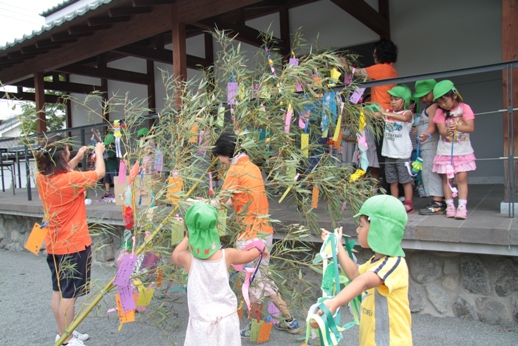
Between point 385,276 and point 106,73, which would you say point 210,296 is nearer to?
point 385,276

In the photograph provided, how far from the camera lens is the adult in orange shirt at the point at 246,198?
9.32ft

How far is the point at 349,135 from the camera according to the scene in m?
4.39

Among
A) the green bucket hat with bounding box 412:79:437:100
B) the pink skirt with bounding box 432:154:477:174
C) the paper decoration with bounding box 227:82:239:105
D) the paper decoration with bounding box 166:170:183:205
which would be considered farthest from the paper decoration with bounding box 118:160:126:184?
the green bucket hat with bounding box 412:79:437:100

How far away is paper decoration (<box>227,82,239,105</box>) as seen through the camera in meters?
3.31

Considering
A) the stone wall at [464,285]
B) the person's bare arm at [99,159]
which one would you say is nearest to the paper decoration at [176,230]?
the stone wall at [464,285]

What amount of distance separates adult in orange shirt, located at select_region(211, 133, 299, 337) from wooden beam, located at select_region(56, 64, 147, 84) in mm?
6540

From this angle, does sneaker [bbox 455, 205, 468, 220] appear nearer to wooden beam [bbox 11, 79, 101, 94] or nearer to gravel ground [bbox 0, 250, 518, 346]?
gravel ground [bbox 0, 250, 518, 346]

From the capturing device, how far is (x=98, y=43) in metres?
6.61

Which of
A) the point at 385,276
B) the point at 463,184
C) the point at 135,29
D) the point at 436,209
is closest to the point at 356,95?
the point at 463,184

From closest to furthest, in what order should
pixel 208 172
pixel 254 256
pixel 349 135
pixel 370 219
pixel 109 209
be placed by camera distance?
pixel 370 219, pixel 254 256, pixel 208 172, pixel 349 135, pixel 109 209

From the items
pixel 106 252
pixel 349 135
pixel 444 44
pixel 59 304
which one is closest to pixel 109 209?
pixel 106 252

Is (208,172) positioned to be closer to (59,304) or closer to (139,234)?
(139,234)

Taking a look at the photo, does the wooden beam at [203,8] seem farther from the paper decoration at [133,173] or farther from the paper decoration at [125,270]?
the paper decoration at [125,270]

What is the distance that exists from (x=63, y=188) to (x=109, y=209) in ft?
7.34
